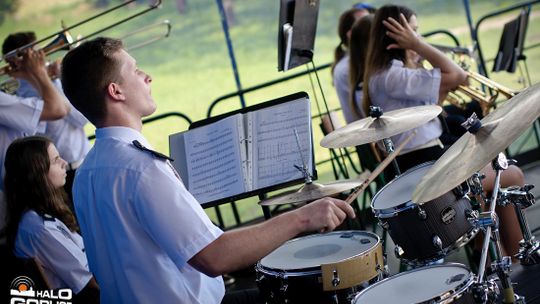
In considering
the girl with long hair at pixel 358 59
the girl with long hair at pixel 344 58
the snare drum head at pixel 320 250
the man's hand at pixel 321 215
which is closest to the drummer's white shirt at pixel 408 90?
the girl with long hair at pixel 358 59

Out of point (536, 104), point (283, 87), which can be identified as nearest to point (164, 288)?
point (536, 104)

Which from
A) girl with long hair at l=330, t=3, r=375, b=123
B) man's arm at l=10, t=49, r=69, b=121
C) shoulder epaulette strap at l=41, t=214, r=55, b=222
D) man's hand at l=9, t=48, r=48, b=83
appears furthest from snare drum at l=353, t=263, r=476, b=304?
man's hand at l=9, t=48, r=48, b=83

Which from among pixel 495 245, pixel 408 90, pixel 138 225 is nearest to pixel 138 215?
pixel 138 225

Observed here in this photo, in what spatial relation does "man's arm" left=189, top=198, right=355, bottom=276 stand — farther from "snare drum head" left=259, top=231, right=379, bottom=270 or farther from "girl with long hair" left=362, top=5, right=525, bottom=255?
"girl with long hair" left=362, top=5, right=525, bottom=255

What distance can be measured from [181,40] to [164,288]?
15.0m

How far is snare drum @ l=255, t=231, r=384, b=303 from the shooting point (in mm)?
2672

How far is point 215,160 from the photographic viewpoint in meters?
3.22

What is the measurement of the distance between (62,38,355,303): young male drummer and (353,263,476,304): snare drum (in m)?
0.32

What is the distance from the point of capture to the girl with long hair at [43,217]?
3.55 meters

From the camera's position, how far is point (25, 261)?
3305 millimetres

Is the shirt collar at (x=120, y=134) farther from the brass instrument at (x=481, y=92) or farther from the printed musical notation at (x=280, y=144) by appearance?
the brass instrument at (x=481, y=92)

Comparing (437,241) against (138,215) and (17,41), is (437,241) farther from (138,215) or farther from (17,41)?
(17,41)

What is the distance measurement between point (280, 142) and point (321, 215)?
36.3 inches

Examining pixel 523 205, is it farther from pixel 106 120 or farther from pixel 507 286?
pixel 106 120
